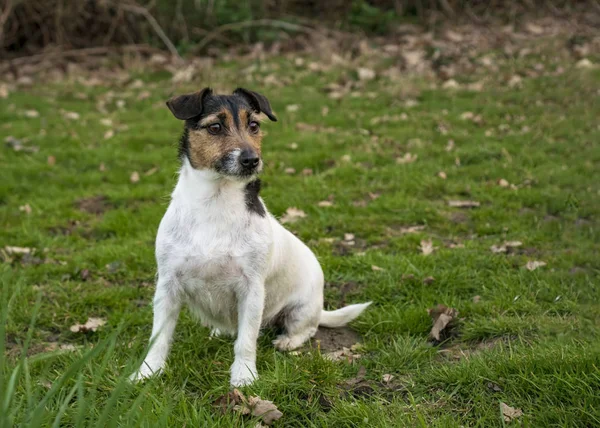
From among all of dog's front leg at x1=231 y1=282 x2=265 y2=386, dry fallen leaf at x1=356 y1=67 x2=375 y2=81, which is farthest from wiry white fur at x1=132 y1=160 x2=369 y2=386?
dry fallen leaf at x1=356 y1=67 x2=375 y2=81

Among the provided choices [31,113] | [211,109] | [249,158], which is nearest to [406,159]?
[211,109]

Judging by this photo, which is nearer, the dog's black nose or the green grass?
the green grass

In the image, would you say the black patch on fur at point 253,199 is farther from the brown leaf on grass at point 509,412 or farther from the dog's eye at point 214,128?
the brown leaf on grass at point 509,412

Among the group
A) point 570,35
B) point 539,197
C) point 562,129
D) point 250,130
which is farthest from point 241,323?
point 570,35

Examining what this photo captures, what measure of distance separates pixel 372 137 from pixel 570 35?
6.96 metres

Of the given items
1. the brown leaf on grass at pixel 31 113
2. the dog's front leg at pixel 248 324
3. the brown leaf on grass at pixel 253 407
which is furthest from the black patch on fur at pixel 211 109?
the brown leaf on grass at pixel 31 113

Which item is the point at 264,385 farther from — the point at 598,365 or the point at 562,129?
the point at 562,129

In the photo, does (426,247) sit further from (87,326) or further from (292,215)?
(87,326)

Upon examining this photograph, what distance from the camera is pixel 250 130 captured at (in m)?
4.09

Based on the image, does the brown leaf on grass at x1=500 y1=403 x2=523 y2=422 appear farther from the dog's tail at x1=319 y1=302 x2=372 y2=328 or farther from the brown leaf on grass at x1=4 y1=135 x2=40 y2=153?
the brown leaf on grass at x1=4 y1=135 x2=40 y2=153

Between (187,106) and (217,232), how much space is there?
785mm

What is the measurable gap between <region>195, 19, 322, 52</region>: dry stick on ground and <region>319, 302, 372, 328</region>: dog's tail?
12182 millimetres

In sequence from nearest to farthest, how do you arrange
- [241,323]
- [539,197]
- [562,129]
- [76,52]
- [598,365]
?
A: [598,365], [241,323], [539,197], [562,129], [76,52]

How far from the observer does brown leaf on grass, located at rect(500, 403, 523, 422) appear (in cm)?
336
